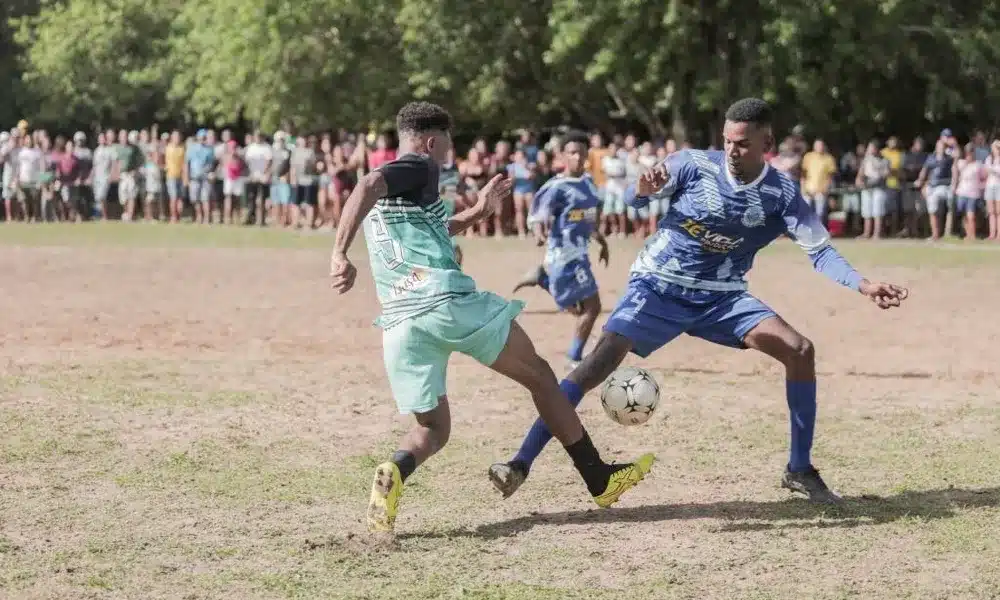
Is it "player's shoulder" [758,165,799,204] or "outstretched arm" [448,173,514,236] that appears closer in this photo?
"outstretched arm" [448,173,514,236]

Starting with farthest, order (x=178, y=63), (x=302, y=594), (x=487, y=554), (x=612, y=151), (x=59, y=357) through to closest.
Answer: (x=178, y=63) < (x=612, y=151) < (x=59, y=357) < (x=487, y=554) < (x=302, y=594)

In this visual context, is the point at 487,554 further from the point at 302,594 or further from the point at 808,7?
the point at 808,7

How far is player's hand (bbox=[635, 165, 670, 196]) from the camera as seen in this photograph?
732 cm

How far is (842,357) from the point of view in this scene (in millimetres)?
12414

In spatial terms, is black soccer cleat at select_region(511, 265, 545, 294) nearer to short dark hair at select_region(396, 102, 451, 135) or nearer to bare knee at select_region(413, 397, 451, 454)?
bare knee at select_region(413, 397, 451, 454)

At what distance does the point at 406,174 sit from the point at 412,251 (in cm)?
37

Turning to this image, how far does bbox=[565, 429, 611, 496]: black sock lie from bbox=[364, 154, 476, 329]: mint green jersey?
997 mm

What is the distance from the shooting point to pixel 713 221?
7.58m

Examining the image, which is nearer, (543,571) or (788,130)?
(543,571)

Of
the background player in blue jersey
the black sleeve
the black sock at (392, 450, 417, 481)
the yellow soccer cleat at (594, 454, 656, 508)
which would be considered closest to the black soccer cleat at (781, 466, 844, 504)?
the yellow soccer cleat at (594, 454, 656, 508)

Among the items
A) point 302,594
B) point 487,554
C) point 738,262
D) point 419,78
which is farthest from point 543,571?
point 419,78

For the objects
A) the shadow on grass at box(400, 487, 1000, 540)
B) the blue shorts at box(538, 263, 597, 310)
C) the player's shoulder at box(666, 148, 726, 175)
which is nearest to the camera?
the shadow on grass at box(400, 487, 1000, 540)

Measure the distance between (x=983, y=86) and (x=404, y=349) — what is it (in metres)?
26.0

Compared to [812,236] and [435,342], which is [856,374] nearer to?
[812,236]
